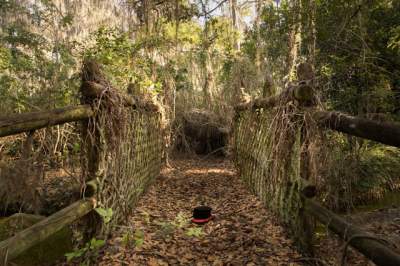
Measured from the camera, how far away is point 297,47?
9.63 m

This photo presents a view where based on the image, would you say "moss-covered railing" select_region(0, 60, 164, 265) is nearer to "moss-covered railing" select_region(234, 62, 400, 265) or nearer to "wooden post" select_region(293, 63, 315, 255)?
"moss-covered railing" select_region(234, 62, 400, 265)

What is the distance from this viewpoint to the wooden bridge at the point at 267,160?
1911mm

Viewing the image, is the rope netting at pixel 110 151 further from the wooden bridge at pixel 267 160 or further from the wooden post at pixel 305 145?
the wooden post at pixel 305 145

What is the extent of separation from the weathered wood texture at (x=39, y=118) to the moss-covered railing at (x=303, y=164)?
1810 mm

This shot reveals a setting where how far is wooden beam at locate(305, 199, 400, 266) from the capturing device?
1705 millimetres

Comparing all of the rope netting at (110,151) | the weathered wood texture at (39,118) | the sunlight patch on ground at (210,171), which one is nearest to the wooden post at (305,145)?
the rope netting at (110,151)

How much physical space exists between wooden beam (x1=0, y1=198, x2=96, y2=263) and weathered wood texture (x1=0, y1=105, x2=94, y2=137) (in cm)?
62

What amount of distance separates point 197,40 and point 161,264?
13909mm

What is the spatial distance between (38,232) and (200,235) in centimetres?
204

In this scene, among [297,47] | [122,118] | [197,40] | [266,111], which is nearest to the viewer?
[122,118]

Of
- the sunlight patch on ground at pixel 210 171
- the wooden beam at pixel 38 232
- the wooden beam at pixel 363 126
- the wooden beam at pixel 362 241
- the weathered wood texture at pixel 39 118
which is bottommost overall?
the sunlight patch on ground at pixel 210 171

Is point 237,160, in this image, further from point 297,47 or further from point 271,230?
point 297,47

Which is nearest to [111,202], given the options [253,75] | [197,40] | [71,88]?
[71,88]

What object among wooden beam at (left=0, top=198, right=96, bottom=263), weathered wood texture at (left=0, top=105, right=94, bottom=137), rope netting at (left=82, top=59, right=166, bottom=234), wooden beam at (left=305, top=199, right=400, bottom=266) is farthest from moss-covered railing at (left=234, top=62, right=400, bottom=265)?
wooden beam at (left=0, top=198, right=96, bottom=263)
